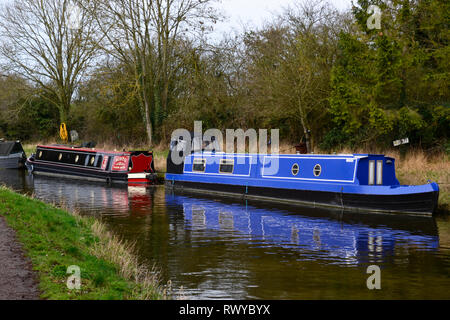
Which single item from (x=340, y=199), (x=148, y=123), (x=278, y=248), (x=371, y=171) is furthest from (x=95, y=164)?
(x=278, y=248)

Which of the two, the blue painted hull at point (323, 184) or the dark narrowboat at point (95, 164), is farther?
the dark narrowboat at point (95, 164)

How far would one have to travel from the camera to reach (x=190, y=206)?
17422mm

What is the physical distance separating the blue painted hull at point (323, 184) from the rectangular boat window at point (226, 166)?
0.13 m

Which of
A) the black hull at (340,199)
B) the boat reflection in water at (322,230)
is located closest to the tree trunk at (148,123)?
the black hull at (340,199)

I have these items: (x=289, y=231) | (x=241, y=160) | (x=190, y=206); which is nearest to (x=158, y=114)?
(x=241, y=160)

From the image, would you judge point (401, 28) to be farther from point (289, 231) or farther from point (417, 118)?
point (289, 231)

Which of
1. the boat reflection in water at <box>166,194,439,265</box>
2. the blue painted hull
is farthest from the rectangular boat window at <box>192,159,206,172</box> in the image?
the boat reflection in water at <box>166,194,439,265</box>

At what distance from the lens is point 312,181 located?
17.2m

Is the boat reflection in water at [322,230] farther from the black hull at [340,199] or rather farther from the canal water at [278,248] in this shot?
the black hull at [340,199]

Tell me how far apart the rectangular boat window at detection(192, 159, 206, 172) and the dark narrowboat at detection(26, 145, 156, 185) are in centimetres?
306

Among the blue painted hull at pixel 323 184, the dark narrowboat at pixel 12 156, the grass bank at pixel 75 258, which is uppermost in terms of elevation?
the dark narrowboat at pixel 12 156

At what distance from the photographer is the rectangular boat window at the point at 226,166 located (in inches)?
798
